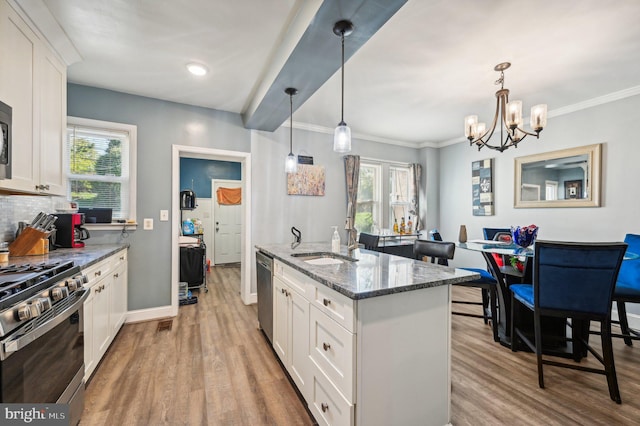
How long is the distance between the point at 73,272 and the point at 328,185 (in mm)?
3373

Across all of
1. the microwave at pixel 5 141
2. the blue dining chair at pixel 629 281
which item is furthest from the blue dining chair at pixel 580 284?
the microwave at pixel 5 141

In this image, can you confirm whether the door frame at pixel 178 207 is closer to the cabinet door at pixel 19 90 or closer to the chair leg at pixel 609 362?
the cabinet door at pixel 19 90

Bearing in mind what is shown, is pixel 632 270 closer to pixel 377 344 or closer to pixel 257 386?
pixel 377 344

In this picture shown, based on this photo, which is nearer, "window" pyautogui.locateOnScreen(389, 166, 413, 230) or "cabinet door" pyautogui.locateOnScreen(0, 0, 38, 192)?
"cabinet door" pyautogui.locateOnScreen(0, 0, 38, 192)

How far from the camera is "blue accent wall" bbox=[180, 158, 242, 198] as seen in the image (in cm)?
621

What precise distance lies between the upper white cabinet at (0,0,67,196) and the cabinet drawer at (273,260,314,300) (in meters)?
1.79

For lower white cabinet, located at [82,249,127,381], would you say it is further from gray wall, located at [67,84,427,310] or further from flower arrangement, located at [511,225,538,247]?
flower arrangement, located at [511,225,538,247]

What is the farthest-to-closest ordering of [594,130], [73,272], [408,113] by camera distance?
1. [408,113]
2. [594,130]
3. [73,272]

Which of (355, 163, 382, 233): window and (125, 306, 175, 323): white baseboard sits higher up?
(355, 163, 382, 233): window

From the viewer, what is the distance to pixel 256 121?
3441 mm

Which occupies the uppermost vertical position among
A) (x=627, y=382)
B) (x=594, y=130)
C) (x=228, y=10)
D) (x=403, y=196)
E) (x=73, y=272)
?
(x=228, y=10)

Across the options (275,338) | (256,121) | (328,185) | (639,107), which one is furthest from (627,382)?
(256,121)

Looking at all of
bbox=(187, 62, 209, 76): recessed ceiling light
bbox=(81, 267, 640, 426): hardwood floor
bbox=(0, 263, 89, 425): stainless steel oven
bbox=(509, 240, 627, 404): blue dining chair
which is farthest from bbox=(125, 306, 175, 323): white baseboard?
bbox=(509, 240, 627, 404): blue dining chair

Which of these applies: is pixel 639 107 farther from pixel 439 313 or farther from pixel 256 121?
pixel 256 121
